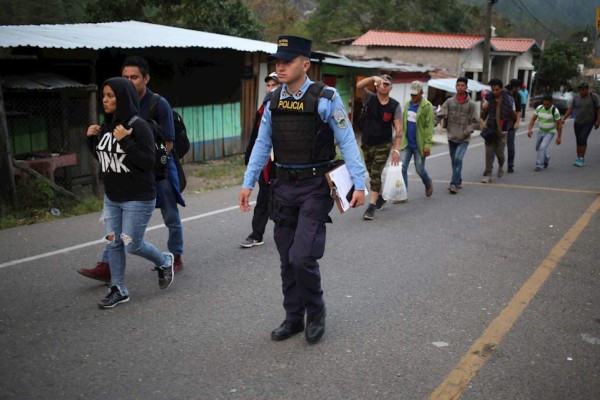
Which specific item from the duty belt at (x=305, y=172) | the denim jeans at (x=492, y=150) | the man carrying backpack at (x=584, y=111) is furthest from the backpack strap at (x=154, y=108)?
the man carrying backpack at (x=584, y=111)

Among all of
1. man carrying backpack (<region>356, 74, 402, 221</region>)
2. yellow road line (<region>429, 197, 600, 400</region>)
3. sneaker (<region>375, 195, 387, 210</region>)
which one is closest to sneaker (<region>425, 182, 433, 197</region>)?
sneaker (<region>375, 195, 387, 210</region>)

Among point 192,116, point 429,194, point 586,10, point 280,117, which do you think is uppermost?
point 586,10

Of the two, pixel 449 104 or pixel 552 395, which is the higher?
pixel 449 104

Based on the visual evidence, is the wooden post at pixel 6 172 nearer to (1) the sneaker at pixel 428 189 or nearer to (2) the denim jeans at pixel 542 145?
(1) the sneaker at pixel 428 189

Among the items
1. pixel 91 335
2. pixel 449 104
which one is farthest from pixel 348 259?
pixel 449 104

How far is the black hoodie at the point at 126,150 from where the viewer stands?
4.02 m

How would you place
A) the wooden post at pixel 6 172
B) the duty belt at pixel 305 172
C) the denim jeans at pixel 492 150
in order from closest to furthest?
the duty belt at pixel 305 172 → the wooden post at pixel 6 172 → the denim jeans at pixel 492 150

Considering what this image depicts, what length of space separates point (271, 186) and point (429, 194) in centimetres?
543

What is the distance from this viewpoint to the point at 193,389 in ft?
10.7

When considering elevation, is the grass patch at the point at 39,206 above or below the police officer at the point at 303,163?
below

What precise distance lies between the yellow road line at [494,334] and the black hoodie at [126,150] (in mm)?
2493

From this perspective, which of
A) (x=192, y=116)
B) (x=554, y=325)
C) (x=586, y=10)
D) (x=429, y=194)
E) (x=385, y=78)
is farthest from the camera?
(x=586, y=10)

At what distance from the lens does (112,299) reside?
4.42 m

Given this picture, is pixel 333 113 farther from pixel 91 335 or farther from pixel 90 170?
pixel 90 170
